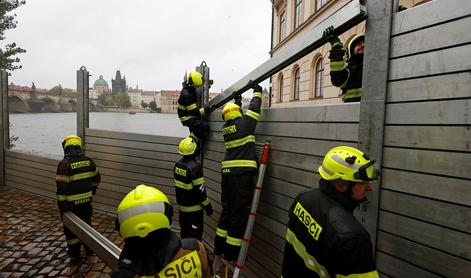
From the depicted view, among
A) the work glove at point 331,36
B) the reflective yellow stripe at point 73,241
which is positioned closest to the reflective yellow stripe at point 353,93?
the work glove at point 331,36

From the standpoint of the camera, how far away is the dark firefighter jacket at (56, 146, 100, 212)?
4.42 metres

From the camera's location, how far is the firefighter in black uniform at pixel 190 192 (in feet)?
14.1

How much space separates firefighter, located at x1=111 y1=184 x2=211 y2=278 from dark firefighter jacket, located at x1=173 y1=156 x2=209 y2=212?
2.51 m

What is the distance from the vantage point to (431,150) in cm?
193

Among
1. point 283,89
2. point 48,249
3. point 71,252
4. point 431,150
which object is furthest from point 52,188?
point 283,89

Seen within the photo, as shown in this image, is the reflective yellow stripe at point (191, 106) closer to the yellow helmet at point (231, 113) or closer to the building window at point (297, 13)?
the yellow helmet at point (231, 113)

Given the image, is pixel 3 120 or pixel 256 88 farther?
pixel 3 120

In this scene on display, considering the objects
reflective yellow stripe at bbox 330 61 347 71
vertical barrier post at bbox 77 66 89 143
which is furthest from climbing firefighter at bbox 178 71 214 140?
vertical barrier post at bbox 77 66 89 143

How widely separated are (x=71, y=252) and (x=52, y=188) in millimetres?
4078

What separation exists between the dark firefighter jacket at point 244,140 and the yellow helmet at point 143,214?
6.83ft

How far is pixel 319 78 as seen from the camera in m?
13.3

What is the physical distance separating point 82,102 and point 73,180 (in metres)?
3.14

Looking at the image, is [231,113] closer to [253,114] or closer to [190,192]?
[253,114]

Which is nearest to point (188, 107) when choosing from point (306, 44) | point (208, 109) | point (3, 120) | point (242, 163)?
point (208, 109)
